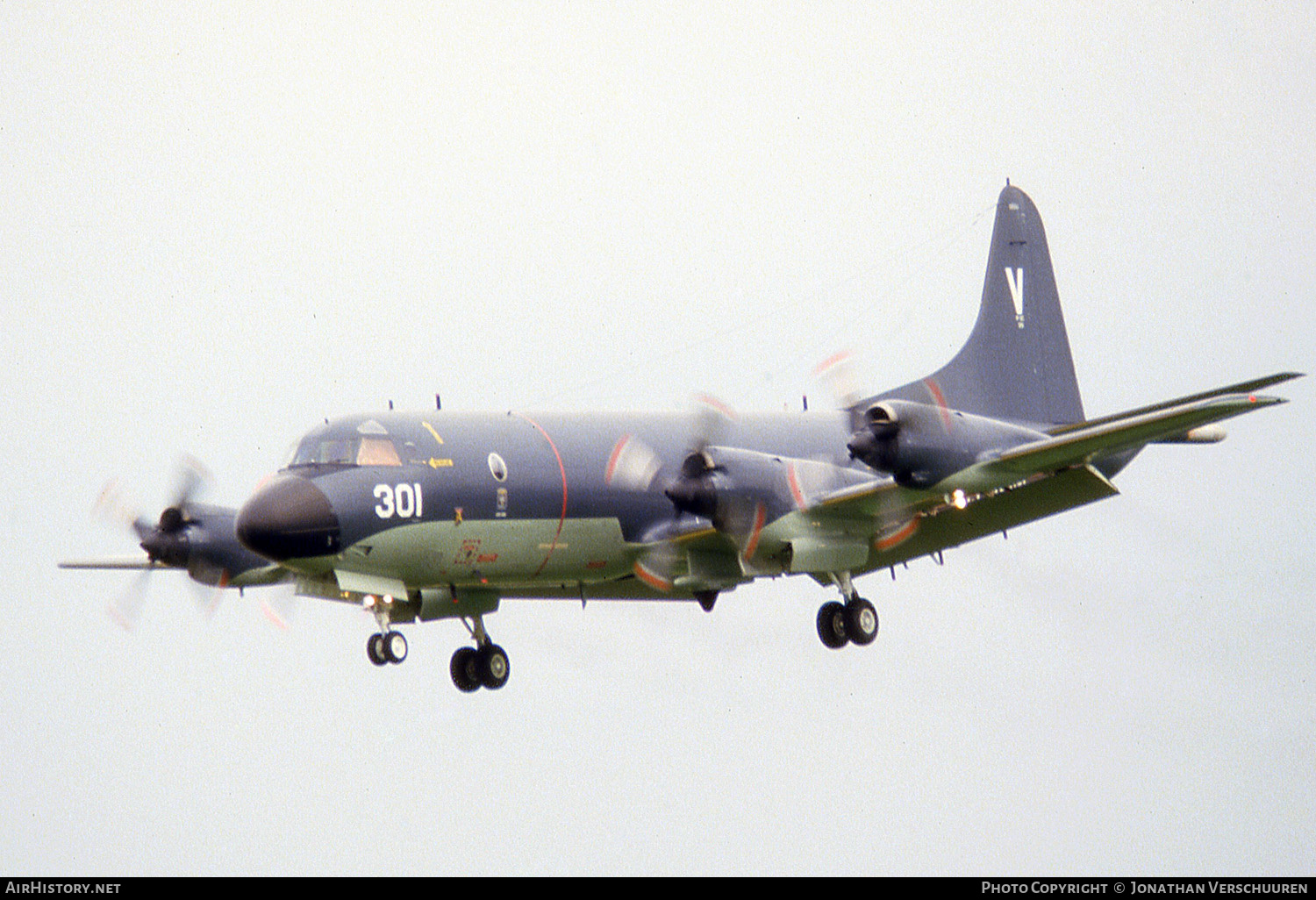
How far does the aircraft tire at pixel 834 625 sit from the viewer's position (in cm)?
2339

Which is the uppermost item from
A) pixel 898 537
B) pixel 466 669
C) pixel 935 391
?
pixel 935 391

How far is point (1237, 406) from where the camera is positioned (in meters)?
19.4

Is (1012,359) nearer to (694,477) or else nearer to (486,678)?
(694,477)

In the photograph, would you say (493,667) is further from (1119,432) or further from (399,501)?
(1119,432)

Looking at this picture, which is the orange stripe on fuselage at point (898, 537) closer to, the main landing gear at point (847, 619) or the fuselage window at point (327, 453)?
the main landing gear at point (847, 619)

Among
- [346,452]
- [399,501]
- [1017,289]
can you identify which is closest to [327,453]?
[346,452]

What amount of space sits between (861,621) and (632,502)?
11.5 feet

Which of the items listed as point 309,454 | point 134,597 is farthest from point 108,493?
point 309,454

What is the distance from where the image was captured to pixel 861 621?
23.3 meters

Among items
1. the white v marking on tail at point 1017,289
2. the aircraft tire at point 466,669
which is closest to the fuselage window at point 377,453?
the aircraft tire at point 466,669

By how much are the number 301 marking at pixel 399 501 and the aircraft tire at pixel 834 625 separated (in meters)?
5.81

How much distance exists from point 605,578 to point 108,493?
7799 mm

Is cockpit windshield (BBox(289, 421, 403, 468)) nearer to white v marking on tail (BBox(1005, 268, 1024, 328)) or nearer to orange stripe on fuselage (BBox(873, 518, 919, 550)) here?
orange stripe on fuselage (BBox(873, 518, 919, 550))

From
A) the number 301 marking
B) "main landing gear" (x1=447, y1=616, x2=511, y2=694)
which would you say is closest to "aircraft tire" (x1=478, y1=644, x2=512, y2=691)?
"main landing gear" (x1=447, y1=616, x2=511, y2=694)
